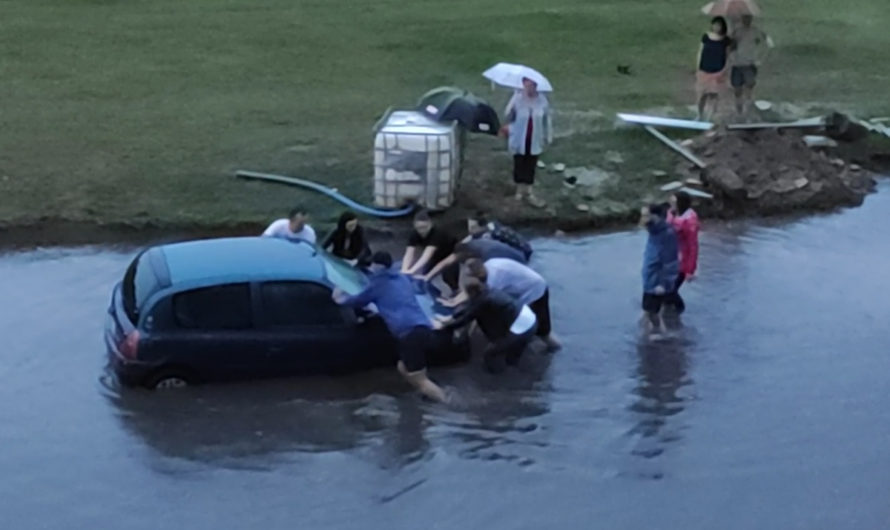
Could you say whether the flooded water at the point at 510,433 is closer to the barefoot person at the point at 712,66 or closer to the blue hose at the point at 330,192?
the blue hose at the point at 330,192

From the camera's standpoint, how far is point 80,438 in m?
12.9

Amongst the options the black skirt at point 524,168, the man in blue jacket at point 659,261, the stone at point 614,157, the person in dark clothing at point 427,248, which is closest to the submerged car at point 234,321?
the person in dark clothing at point 427,248

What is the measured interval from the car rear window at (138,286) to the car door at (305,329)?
1.04m

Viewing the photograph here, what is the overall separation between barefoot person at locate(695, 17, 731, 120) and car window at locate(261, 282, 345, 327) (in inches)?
433

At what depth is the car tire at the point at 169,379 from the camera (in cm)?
1352

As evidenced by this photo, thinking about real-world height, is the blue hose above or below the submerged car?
below

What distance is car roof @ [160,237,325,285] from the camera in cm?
1353

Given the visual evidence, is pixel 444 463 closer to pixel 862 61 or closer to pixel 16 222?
pixel 16 222

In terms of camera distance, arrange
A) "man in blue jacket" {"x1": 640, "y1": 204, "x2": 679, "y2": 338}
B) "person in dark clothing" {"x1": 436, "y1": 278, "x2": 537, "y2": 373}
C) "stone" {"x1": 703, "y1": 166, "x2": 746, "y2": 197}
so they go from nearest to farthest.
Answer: "person in dark clothing" {"x1": 436, "y1": 278, "x2": 537, "y2": 373}
"man in blue jacket" {"x1": 640, "y1": 204, "x2": 679, "y2": 338}
"stone" {"x1": 703, "y1": 166, "x2": 746, "y2": 197}

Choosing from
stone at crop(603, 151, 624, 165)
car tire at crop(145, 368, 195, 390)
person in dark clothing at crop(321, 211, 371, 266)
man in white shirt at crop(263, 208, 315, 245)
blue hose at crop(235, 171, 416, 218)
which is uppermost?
man in white shirt at crop(263, 208, 315, 245)

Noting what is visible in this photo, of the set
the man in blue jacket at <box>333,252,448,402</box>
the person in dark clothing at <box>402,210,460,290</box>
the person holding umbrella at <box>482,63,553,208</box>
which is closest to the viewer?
the man in blue jacket at <box>333,252,448,402</box>

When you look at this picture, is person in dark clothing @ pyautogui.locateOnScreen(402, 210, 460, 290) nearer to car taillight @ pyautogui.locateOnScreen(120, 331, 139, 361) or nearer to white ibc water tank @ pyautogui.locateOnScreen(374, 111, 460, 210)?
white ibc water tank @ pyautogui.locateOnScreen(374, 111, 460, 210)

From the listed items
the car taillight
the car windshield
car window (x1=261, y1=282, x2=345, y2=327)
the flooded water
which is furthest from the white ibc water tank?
the car taillight

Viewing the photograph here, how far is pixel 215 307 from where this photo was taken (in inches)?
Answer: 531
